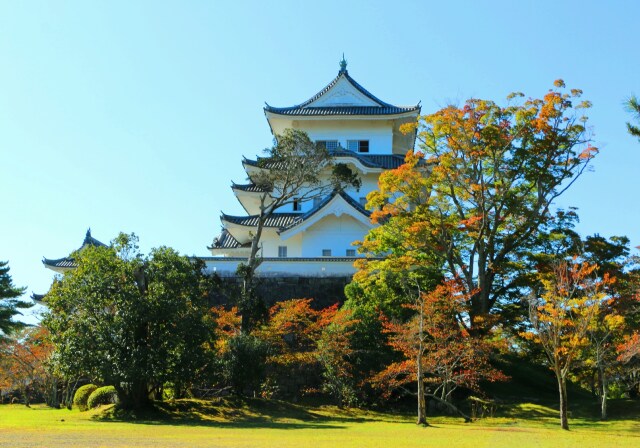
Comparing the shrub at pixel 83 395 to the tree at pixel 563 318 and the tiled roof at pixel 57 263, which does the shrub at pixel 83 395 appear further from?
the tree at pixel 563 318

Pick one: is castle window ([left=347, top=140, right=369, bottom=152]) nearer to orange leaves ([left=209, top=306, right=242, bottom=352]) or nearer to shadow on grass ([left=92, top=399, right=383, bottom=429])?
orange leaves ([left=209, top=306, right=242, bottom=352])

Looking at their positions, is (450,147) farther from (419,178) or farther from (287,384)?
(287,384)

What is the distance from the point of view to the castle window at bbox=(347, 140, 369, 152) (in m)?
36.9

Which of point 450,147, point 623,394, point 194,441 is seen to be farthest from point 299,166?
point 623,394

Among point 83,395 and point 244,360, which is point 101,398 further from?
point 244,360

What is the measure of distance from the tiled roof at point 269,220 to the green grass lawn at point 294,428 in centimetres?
1138

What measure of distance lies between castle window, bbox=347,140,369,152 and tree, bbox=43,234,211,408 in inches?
676

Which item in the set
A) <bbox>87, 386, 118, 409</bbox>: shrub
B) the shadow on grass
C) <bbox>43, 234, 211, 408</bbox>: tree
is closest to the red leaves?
the shadow on grass

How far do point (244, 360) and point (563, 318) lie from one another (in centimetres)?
914

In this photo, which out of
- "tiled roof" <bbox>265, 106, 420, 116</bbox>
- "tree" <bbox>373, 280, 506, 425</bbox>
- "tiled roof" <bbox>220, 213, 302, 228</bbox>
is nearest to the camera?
"tree" <bbox>373, 280, 506, 425</bbox>

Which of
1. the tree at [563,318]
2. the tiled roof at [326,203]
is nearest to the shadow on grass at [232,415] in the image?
the tree at [563,318]

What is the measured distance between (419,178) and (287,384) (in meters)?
8.45

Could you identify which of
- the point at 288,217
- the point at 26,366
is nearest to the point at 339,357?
the point at 288,217

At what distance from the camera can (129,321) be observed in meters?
20.0
